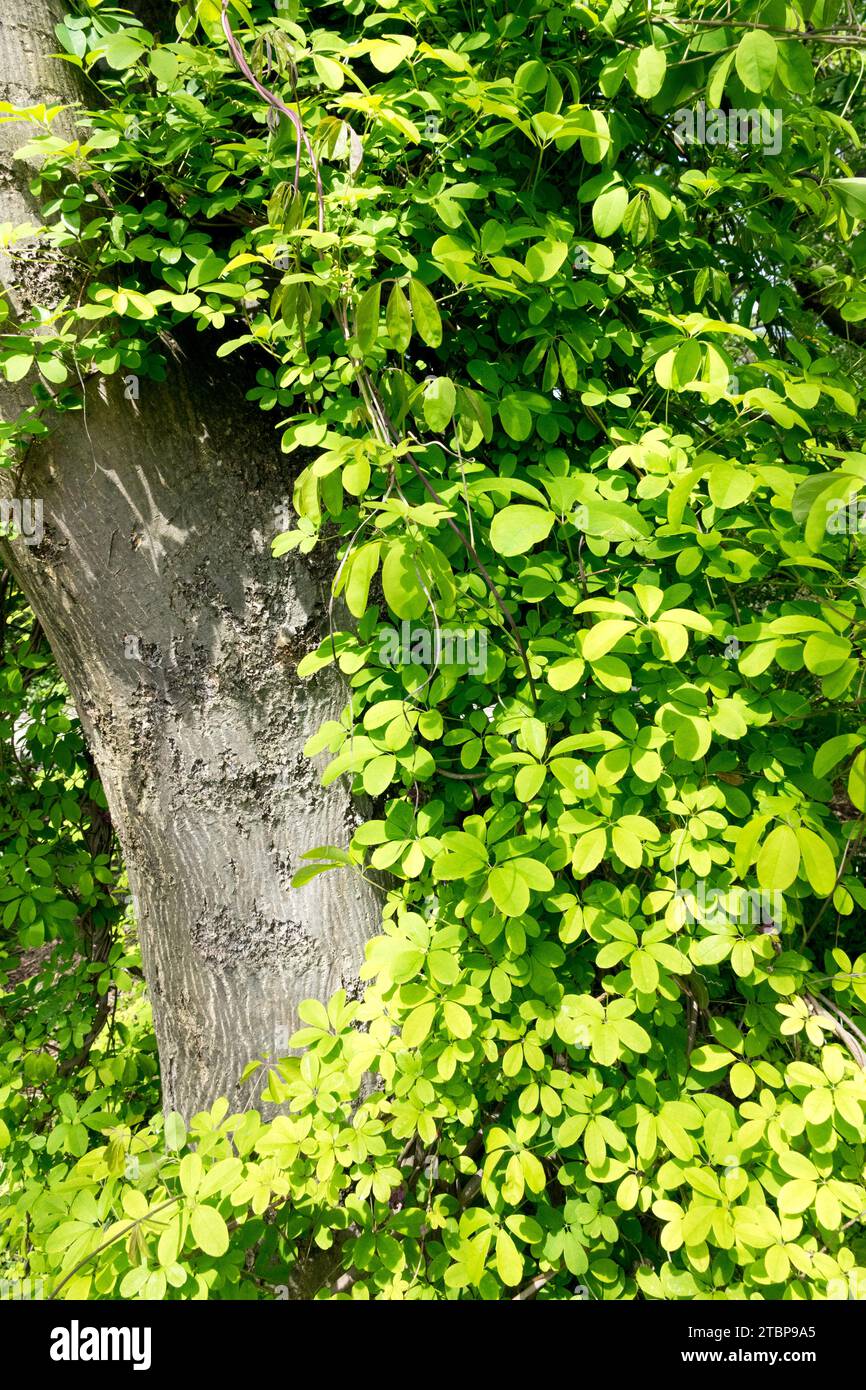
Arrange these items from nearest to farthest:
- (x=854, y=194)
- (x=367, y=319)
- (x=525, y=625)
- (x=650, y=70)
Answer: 1. (x=367, y=319)
2. (x=650, y=70)
3. (x=854, y=194)
4. (x=525, y=625)

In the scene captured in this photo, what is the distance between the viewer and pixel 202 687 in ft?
5.32

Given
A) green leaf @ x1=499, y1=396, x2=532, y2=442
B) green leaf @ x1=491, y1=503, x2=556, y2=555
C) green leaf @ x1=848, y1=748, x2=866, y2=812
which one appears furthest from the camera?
green leaf @ x1=499, y1=396, x2=532, y2=442

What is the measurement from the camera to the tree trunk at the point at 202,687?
158cm

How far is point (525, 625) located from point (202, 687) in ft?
2.37

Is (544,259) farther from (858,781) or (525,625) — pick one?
(858,781)

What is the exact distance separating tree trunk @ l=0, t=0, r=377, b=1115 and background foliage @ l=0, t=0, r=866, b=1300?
0.13 meters

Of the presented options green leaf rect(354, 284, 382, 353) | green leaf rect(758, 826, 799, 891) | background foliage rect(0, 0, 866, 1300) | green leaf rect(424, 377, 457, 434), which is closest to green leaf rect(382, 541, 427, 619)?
background foliage rect(0, 0, 866, 1300)

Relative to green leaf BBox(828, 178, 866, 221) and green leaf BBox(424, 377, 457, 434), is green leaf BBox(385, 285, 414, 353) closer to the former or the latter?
green leaf BBox(424, 377, 457, 434)

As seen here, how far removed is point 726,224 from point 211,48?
1215 mm

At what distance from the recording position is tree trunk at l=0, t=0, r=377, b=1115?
5.18 feet

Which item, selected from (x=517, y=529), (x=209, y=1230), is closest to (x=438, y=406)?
(x=517, y=529)

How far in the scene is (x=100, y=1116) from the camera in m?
1.55
